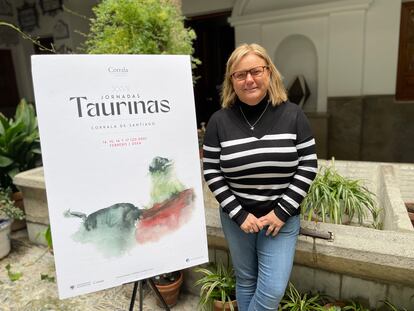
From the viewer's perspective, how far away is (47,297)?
210cm

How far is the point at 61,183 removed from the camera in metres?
1.22

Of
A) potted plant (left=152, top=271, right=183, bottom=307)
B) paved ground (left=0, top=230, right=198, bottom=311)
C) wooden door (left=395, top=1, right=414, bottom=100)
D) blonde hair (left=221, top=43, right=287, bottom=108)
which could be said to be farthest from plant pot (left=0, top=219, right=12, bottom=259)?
wooden door (left=395, top=1, right=414, bottom=100)

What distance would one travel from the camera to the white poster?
47.2 inches

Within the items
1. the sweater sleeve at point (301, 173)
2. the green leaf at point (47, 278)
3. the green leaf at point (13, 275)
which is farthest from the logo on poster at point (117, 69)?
the green leaf at point (13, 275)

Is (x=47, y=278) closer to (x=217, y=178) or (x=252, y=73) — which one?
(x=217, y=178)

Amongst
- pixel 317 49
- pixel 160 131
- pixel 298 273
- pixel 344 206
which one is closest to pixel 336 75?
pixel 317 49

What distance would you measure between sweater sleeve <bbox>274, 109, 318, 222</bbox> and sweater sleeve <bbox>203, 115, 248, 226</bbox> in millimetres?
157

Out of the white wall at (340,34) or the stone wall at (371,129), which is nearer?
the white wall at (340,34)

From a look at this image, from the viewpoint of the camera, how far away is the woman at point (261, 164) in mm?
1228

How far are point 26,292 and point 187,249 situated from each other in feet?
4.59

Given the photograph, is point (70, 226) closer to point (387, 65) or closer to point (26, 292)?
point (26, 292)

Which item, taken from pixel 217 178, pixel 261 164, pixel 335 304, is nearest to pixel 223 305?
pixel 335 304

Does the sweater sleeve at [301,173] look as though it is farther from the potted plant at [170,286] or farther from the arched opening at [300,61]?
the arched opening at [300,61]

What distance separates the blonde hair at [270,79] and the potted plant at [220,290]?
0.92 m
